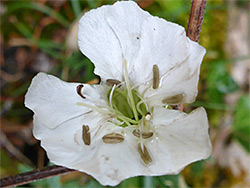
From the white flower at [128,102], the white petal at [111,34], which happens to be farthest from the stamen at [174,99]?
the white petal at [111,34]

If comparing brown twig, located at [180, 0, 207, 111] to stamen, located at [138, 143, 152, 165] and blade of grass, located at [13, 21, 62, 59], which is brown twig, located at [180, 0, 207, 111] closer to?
stamen, located at [138, 143, 152, 165]

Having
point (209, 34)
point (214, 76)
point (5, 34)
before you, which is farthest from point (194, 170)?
point (5, 34)

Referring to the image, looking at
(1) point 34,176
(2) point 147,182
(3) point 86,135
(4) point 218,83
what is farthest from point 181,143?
(4) point 218,83

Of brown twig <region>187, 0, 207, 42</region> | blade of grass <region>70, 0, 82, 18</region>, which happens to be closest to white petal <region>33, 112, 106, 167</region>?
brown twig <region>187, 0, 207, 42</region>

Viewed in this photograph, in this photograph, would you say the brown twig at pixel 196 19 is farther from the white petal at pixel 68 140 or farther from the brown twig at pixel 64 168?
the white petal at pixel 68 140

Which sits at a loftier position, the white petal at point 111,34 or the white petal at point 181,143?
the white petal at point 111,34

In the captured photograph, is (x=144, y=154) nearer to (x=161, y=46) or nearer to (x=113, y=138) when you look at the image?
(x=113, y=138)
